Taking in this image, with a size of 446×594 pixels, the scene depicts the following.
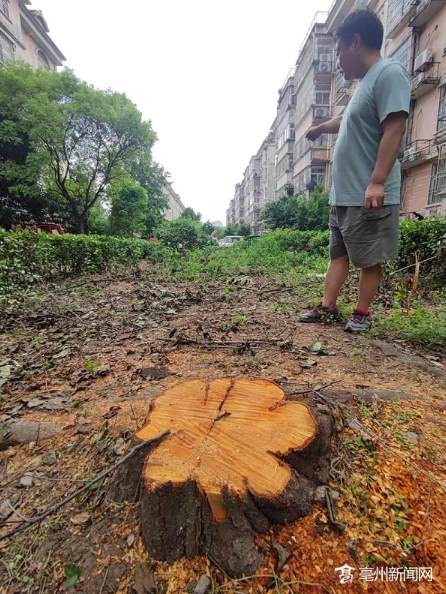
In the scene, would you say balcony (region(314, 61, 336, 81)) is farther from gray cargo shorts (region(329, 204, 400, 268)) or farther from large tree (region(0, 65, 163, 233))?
gray cargo shorts (region(329, 204, 400, 268))

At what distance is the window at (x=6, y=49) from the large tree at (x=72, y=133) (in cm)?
442

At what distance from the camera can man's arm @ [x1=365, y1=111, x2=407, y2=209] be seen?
6.00ft

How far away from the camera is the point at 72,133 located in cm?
1291

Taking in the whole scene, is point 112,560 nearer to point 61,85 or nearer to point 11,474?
point 11,474

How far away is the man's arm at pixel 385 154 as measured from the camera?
1.83 meters

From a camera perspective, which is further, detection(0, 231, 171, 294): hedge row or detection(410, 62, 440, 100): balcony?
detection(410, 62, 440, 100): balcony

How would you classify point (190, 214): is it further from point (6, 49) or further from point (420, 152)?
point (420, 152)

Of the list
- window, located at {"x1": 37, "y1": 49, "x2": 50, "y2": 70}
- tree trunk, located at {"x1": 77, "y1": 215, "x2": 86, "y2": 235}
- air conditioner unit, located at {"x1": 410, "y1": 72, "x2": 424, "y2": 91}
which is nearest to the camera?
air conditioner unit, located at {"x1": 410, "y1": 72, "x2": 424, "y2": 91}

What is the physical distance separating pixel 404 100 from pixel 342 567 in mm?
2325

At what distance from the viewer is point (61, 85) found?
12523 mm

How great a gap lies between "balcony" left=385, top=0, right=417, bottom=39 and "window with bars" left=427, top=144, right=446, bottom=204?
6631 mm

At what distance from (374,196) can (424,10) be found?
1739cm

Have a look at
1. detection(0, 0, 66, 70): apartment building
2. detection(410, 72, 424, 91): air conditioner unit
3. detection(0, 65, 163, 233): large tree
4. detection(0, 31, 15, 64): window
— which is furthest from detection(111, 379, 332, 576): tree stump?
detection(0, 31, 15, 64): window

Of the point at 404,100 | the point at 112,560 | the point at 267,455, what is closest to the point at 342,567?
the point at 267,455
